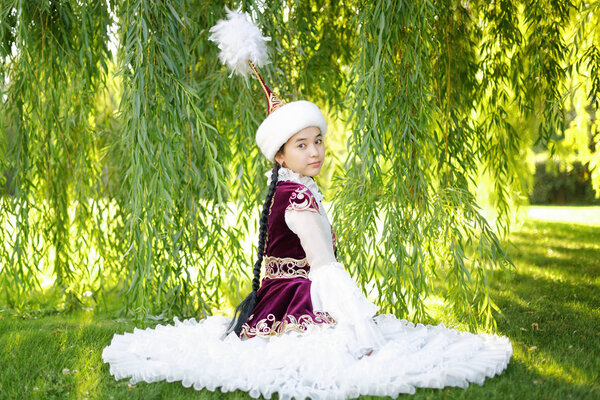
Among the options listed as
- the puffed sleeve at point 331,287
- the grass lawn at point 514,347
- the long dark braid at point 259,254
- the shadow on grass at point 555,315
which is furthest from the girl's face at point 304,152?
the shadow on grass at point 555,315

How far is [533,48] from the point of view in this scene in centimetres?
Result: 355

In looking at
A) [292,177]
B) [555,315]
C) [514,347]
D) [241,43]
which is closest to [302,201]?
[292,177]

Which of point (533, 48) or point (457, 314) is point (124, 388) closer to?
point (457, 314)

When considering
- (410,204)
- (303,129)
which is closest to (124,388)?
(303,129)

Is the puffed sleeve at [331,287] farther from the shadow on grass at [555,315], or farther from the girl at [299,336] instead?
the shadow on grass at [555,315]

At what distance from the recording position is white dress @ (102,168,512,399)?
2.15m

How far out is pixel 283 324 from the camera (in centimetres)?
246

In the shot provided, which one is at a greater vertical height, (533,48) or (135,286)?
(533,48)

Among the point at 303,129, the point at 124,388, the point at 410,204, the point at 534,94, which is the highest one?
the point at 534,94

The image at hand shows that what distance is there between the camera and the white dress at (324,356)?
7.06ft

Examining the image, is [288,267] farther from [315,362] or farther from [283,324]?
[315,362]

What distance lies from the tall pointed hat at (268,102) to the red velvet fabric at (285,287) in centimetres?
23

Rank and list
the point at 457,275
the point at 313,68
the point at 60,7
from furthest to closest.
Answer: the point at 313,68, the point at 60,7, the point at 457,275

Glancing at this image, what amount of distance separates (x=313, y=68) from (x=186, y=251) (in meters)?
1.56
